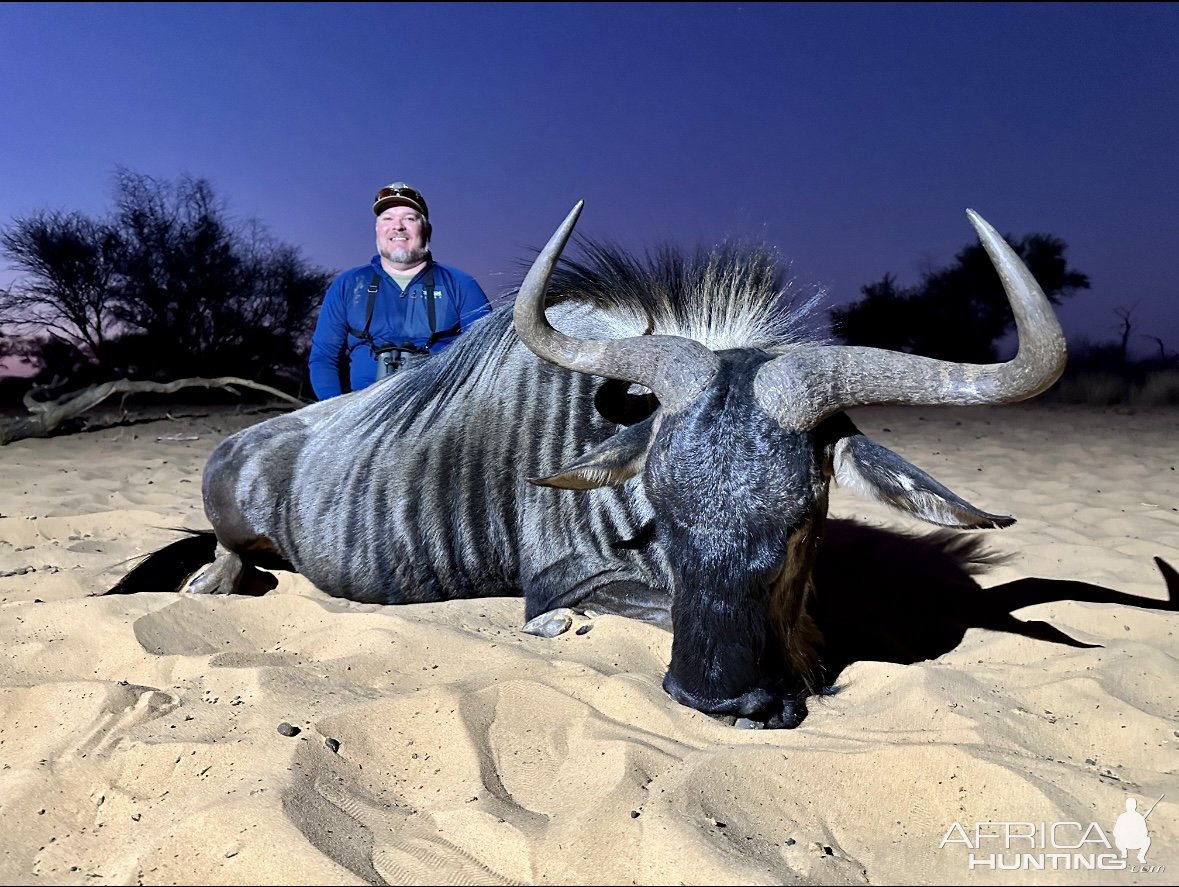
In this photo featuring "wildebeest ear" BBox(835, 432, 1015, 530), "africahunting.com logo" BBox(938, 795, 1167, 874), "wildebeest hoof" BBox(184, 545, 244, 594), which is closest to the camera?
"africahunting.com logo" BBox(938, 795, 1167, 874)

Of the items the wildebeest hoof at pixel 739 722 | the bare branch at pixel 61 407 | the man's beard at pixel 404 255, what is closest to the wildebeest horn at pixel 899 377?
the wildebeest hoof at pixel 739 722

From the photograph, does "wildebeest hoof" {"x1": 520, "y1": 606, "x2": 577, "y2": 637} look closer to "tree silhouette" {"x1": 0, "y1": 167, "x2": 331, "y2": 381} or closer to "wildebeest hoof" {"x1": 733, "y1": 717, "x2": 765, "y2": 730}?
"wildebeest hoof" {"x1": 733, "y1": 717, "x2": 765, "y2": 730}

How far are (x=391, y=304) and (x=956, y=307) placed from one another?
20967 millimetres

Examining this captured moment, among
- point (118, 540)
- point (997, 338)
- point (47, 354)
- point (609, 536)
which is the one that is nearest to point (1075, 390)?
point (997, 338)

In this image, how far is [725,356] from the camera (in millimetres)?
2891

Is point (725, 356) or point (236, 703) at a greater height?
point (725, 356)

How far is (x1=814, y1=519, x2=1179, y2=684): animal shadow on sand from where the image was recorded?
329cm

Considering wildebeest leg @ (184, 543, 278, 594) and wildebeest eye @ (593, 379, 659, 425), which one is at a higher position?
wildebeest eye @ (593, 379, 659, 425)

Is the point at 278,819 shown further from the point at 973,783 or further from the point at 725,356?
the point at 725,356

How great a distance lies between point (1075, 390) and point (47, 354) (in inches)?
748

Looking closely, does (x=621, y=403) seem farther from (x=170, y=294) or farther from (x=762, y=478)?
(x=170, y=294)

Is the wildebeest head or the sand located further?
the wildebeest head

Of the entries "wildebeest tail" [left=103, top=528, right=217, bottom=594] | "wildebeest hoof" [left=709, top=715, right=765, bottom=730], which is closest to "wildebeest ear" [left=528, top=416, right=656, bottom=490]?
"wildebeest hoof" [left=709, top=715, right=765, bottom=730]

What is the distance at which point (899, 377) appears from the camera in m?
2.52
